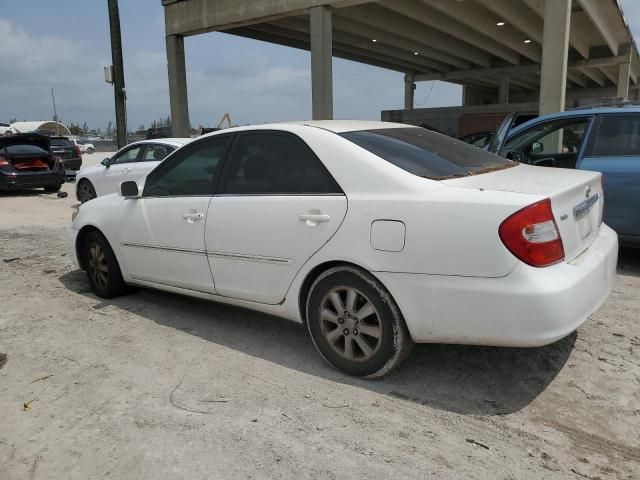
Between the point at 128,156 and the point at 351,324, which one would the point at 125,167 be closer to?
the point at 128,156

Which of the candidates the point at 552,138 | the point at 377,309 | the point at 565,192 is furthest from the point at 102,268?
the point at 552,138

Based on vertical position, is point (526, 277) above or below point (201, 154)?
below

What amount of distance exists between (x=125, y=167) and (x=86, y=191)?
56.4 inches

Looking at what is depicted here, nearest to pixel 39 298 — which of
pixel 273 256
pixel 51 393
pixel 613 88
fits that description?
pixel 51 393

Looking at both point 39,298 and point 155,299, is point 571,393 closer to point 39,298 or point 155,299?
point 155,299

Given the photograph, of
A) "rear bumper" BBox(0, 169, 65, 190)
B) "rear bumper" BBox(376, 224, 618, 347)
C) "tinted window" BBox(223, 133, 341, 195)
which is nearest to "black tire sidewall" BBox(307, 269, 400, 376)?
"rear bumper" BBox(376, 224, 618, 347)

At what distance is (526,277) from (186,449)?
1821 mm

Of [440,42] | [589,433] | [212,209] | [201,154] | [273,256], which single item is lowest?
[589,433]

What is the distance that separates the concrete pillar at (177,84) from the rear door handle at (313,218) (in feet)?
55.0

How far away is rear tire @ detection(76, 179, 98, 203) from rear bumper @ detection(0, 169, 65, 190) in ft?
7.99

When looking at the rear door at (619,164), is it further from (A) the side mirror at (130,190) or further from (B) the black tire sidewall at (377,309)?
(A) the side mirror at (130,190)

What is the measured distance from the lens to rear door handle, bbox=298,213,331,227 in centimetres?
→ 315

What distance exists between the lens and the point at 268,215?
135 inches

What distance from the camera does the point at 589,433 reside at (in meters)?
2.63
